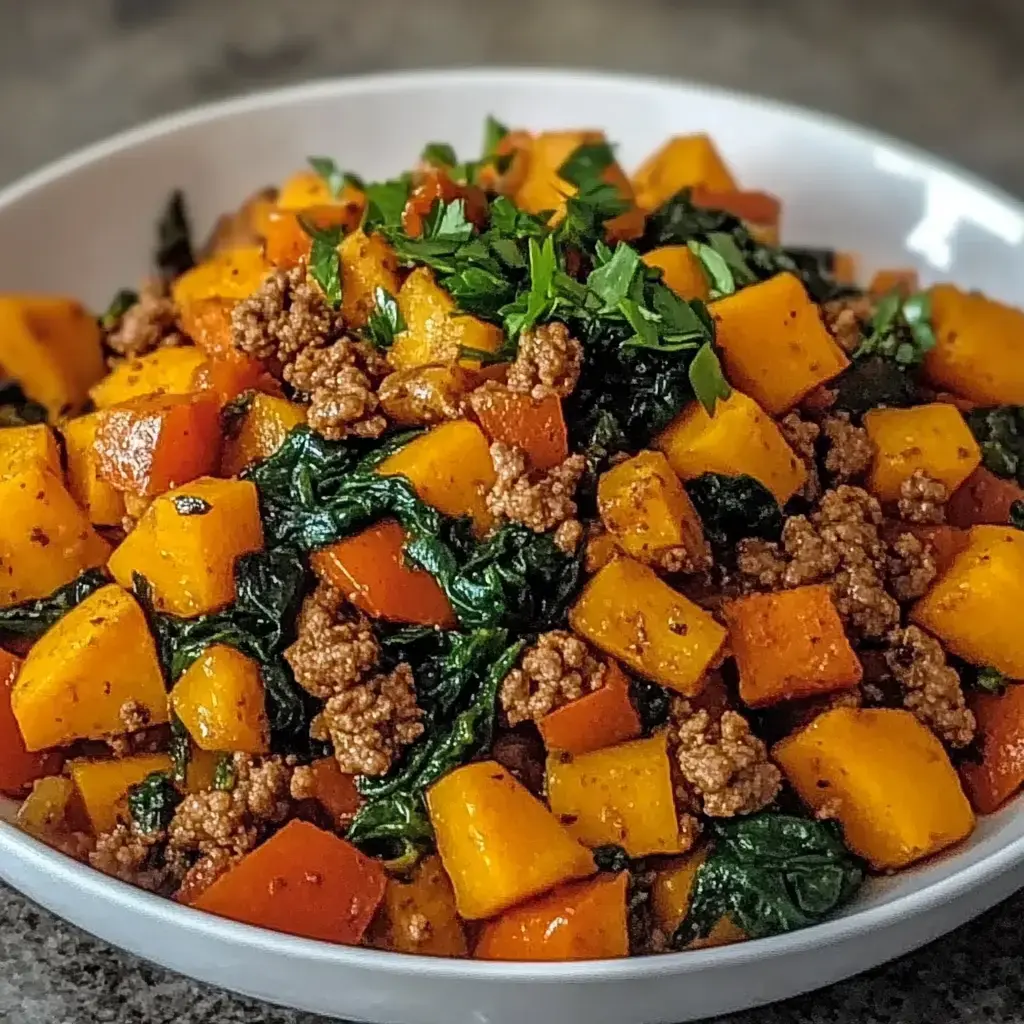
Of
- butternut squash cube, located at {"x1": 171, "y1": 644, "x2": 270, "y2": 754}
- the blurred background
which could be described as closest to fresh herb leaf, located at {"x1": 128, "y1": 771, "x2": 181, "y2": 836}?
butternut squash cube, located at {"x1": 171, "y1": 644, "x2": 270, "y2": 754}

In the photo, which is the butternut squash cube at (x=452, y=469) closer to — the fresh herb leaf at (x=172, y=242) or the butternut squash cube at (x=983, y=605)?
the butternut squash cube at (x=983, y=605)

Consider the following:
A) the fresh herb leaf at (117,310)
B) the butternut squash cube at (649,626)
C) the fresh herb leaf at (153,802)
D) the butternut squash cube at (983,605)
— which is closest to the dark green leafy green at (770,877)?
the butternut squash cube at (649,626)

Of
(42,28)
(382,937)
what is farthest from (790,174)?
(42,28)

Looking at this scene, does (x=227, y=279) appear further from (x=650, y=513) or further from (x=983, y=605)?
(x=983, y=605)

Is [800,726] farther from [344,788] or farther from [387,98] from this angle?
[387,98]

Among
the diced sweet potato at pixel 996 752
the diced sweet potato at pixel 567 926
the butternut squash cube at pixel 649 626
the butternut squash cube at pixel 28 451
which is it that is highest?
the butternut squash cube at pixel 28 451
